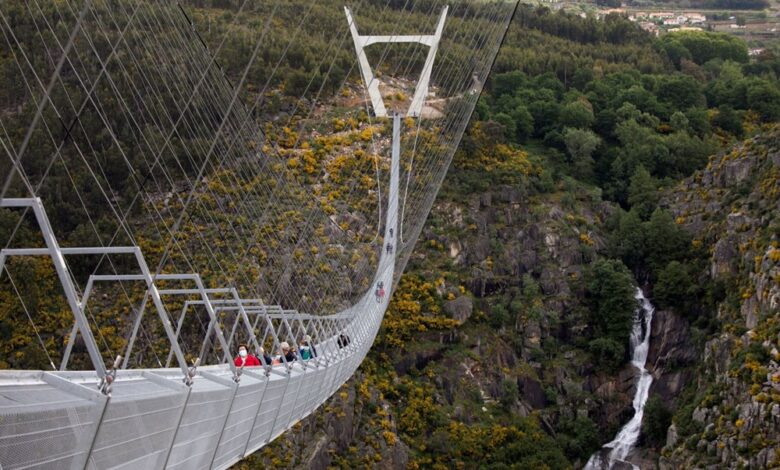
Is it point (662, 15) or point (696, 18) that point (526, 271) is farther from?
point (696, 18)

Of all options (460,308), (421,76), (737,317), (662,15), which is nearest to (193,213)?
(460,308)

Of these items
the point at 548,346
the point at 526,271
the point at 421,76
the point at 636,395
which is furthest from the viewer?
the point at 421,76

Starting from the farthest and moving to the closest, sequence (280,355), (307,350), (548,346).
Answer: (548,346), (307,350), (280,355)

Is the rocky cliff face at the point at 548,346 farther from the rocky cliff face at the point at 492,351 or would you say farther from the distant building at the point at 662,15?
the distant building at the point at 662,15

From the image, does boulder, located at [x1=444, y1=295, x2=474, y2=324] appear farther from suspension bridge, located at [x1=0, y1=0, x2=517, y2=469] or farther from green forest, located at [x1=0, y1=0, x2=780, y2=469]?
suspension bridge, located at [x1=0, y1=0, x2=517, y2=469]

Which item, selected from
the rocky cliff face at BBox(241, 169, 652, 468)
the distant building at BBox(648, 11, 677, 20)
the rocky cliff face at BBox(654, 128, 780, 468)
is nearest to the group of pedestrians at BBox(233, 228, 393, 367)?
the rocky cliff face at BBox(654, 128, 780, 468)

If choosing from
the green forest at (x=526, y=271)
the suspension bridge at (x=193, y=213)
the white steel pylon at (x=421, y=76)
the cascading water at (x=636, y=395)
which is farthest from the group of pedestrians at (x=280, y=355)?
the white steel pylon at (x=421, y=76)
